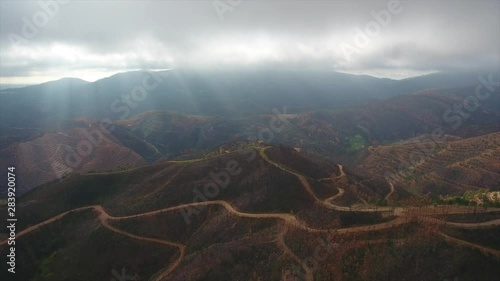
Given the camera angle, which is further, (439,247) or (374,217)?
(374,217)

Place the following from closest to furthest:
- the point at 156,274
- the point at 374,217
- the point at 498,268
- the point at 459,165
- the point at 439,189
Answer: the point at 498,268, the point at 374,217, the point at 156,274, the point at 439,189, the point at 459,165

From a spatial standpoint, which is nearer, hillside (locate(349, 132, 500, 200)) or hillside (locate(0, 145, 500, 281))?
hillside (locate(0, 145, 500, 281))

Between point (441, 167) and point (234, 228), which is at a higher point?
point (234, 228)

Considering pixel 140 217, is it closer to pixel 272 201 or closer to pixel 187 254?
pixel 187 254

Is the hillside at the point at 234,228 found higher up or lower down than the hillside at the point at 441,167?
higher up

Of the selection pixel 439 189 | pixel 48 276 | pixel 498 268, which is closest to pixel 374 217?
pixel 498 268

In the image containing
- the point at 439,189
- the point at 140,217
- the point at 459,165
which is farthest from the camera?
the point at 459,165

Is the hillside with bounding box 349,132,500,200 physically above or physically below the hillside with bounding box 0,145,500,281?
below

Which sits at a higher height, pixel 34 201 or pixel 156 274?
pixel 34 201

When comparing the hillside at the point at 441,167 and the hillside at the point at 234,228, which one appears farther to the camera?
the hillside at the point at 441,167

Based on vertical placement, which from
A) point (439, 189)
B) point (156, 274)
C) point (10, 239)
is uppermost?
point (10, 239)

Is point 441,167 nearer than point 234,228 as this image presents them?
No
